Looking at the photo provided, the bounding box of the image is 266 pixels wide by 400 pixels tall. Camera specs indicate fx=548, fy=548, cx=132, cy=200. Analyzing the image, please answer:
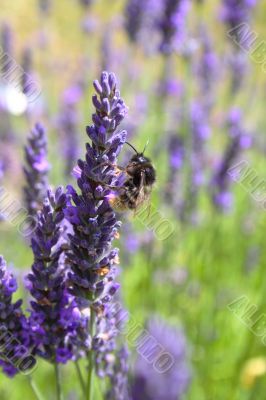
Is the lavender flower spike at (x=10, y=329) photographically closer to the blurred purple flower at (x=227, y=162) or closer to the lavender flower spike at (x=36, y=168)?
the lavender flower spike at (x=36, y=168)

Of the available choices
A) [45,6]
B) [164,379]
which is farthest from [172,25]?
[164,379]

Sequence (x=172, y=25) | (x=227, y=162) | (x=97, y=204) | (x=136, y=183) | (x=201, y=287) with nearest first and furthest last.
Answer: (x=97, y=204), (x=136, y=183), (x=227, y=162), (x=172, y=25), (x=201, y=287)

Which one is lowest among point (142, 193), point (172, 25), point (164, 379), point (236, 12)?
point (164, 379)

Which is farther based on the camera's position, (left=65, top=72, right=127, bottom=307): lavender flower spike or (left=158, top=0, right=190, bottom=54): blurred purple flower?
(left=158, top=0, right=190, bottom=54): blurred purple flower

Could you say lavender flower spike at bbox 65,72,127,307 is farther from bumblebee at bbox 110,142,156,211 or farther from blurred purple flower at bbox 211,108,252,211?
blurred purple flower at bbox 211,108,252,211

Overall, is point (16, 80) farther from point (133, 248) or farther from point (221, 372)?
point (221, 372)

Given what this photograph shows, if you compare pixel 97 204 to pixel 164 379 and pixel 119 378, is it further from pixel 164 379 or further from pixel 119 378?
pixel 119 378

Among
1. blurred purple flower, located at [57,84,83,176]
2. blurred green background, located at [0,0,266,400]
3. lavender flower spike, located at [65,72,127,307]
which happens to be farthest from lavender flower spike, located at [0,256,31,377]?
blurred purple flower, located at [57,84,83,176]
